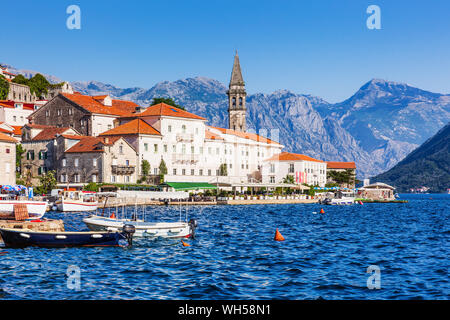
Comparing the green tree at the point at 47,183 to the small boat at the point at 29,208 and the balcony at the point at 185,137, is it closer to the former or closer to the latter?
the balcony at the point at 185,137

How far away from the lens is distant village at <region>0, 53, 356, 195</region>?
102 m

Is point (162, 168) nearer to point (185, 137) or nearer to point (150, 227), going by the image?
point (185, 137)

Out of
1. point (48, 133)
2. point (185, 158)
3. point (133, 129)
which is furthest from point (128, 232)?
point (185, 158)

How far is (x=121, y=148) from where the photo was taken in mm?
103375

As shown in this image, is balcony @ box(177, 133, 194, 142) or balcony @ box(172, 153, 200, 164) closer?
balcony @ box(172, 153, 200, 164)

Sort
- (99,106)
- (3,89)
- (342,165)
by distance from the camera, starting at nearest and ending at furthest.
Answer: (99,106) < (3,89) < (342,165)

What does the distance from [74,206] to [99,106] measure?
47794 mm

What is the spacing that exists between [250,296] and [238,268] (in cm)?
714

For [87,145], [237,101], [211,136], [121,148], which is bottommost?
[121,148]

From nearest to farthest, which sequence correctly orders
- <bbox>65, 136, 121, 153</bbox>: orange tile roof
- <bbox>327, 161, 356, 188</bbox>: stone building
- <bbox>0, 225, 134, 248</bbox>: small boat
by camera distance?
<bbox>0, 225, 134, 248</bbox>: small boat, <bbox>65, 136, 121, 153</bbox>: orange tile roof, <bbox>327, 161, 356, 188</bbox>: stone building

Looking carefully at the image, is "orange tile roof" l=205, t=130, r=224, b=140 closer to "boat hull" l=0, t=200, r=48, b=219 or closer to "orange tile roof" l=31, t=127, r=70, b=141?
"orange tile roof" l=31, t=127, r=70, b=141

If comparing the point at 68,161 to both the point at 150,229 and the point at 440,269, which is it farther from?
the point at 440,269

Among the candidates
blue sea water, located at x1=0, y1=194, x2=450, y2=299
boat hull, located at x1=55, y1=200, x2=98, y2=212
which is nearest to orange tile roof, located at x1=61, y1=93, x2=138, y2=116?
boat hull, located at x1=55, y1=200, x2=98, y2=212
